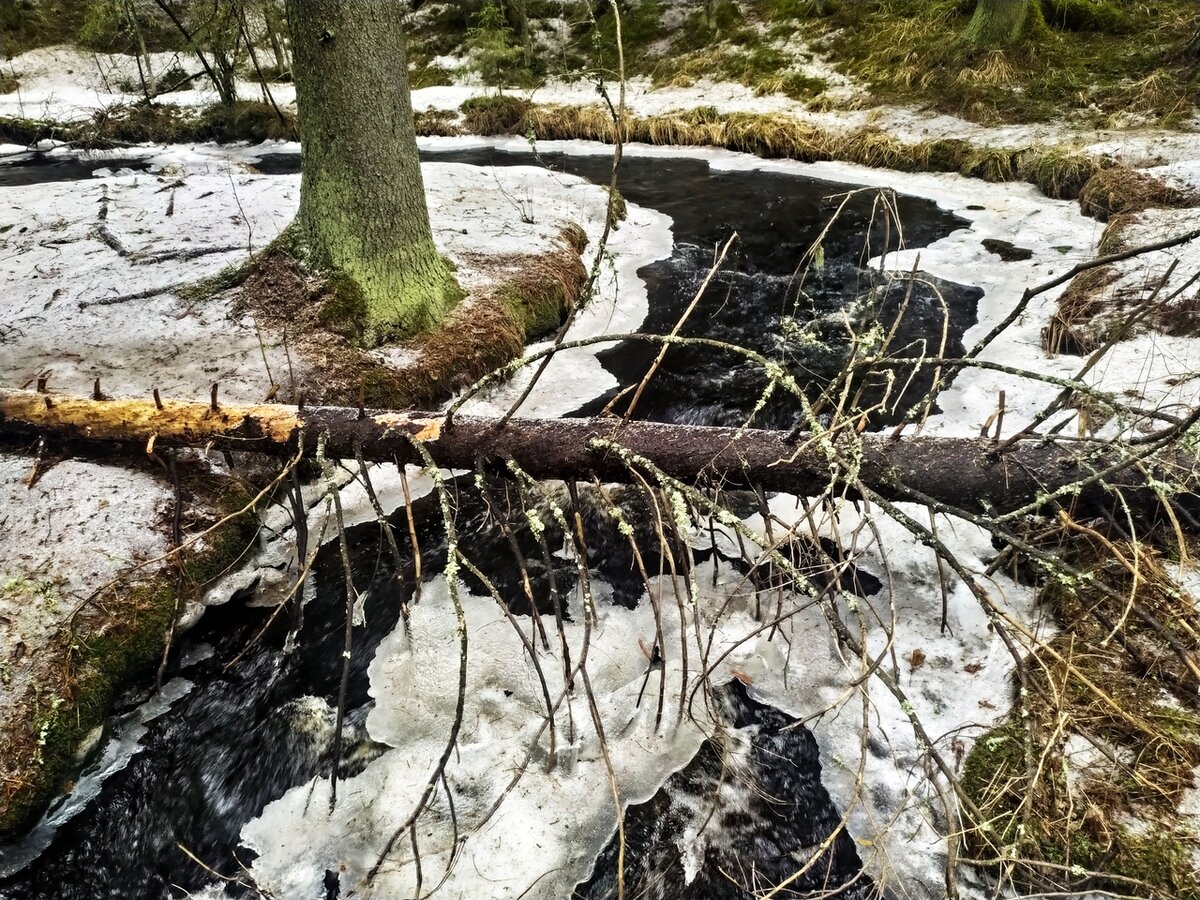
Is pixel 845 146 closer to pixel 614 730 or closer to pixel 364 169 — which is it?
pixel 364 169

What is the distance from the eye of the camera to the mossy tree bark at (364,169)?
159 inches

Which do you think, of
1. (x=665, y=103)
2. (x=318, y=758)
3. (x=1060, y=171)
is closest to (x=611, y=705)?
(x=318, y=758)

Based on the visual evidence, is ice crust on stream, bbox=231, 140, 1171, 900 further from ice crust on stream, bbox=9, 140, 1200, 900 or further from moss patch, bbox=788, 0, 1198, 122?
moss patch, bbox=788, 0, 1198, 122

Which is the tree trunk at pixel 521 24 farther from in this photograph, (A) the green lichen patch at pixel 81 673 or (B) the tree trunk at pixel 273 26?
(A) the green lichen patch at pixel 81 673

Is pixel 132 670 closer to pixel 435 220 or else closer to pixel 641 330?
pixel 641 330

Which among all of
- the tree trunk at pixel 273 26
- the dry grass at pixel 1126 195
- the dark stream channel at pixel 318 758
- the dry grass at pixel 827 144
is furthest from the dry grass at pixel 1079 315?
the tree trunk at pixel 273 26

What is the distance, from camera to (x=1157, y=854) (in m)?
1.96

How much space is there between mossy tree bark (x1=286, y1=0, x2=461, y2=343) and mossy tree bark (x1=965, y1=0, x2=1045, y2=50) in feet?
38.3

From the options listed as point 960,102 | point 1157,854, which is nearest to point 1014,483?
point 1157,854

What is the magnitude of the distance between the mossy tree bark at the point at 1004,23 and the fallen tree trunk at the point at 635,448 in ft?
39.7

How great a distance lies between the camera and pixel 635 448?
9.27 ft

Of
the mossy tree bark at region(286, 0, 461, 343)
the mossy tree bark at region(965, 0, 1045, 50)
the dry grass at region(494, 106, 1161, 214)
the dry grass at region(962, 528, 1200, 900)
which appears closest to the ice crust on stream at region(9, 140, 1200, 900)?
the dry grass at region(962, 528, 1200, 900)

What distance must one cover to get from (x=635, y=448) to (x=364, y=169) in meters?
3.02

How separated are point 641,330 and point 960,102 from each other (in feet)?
29.1
